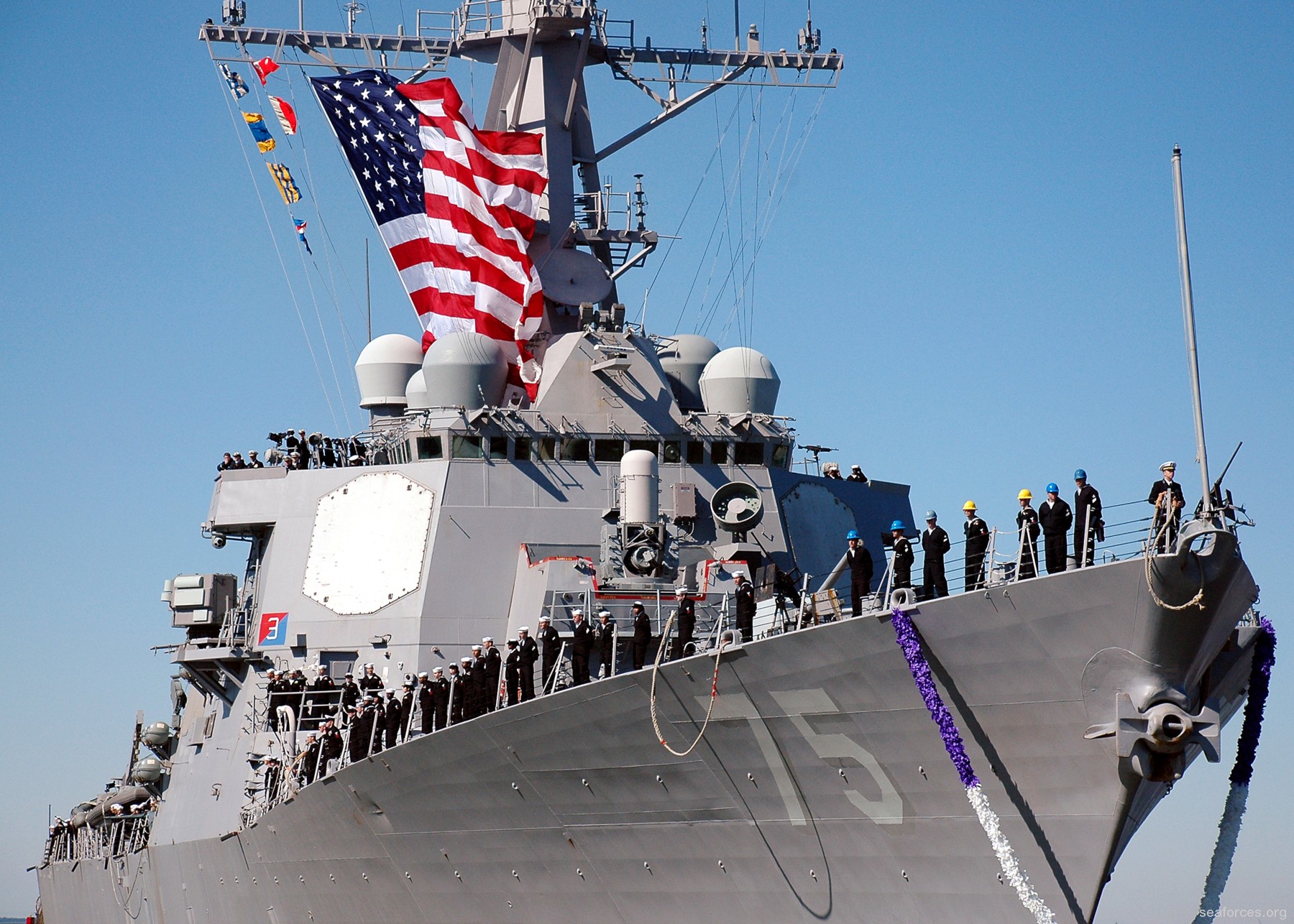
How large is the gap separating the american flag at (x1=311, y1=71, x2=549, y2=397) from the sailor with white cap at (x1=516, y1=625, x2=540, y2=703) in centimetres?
528

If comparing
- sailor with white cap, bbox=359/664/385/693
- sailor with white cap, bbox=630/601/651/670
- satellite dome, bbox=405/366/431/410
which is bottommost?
sailor with white cap, bbox=359/664/385/693

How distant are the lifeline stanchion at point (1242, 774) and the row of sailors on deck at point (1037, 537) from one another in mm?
1800

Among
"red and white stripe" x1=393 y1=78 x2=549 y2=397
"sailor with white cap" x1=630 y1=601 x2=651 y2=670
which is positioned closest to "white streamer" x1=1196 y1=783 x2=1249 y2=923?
"sailor with white cap" x1=630 y1=601 x2=651 y2=670

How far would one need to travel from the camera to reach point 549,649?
47.4 ft

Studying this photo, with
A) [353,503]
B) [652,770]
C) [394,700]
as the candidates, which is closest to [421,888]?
[394,700]

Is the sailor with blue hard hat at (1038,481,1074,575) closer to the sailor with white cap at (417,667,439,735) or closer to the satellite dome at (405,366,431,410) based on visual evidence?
the sailor with white cap at (417,667,439,735)

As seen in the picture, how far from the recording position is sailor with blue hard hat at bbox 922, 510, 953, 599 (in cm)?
1195

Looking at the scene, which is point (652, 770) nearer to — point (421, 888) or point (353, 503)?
point (421, 888)

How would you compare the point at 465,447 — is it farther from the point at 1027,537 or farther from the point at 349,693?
the point at 1027,537


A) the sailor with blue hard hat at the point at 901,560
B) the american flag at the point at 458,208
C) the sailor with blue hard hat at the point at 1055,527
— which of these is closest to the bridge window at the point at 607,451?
the american flag at the point at 458,208

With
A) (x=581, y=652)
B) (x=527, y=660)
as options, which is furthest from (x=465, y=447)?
(x=581, y=652)

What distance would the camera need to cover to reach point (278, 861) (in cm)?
1669

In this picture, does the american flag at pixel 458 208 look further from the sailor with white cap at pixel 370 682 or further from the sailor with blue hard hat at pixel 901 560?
the sailor with blue hard hat at pixel 901 560

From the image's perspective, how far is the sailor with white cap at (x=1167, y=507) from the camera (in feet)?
34.8
